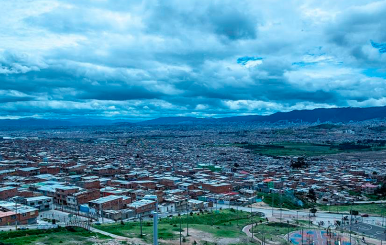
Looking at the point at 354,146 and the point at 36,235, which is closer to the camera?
the point at 36,235

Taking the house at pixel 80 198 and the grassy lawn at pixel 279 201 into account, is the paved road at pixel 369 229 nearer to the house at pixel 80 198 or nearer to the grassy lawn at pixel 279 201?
the grassy lawn at pixel 279 201

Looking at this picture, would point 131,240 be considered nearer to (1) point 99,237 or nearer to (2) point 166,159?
(1) point 99,237

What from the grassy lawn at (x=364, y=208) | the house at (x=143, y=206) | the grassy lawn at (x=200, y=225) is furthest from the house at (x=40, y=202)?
the grassy lawn at (x=364, y=208)

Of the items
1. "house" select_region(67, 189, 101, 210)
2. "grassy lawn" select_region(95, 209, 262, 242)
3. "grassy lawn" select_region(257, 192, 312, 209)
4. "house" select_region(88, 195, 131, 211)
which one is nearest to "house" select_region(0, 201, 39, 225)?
"grassy lawn" select_region(95, 209, 262, 242)

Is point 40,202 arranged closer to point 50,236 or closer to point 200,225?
point 50,236

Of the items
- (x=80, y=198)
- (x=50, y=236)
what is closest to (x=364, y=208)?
(x=80, y=198)

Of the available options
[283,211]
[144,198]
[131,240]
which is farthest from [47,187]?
[283,211]
